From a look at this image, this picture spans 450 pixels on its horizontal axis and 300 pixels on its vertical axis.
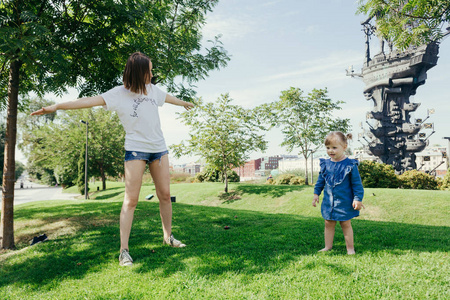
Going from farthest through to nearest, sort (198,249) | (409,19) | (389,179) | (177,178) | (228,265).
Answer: (177,178) < (389,179) < (409,19) < (198,249) < (228,265)

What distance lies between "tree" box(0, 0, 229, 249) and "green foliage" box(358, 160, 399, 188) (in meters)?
14.9

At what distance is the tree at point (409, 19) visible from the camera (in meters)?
6.00

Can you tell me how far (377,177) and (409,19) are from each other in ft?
47.0

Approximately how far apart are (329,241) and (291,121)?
63.5 feet

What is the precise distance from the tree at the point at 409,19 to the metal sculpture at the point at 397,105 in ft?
86.2

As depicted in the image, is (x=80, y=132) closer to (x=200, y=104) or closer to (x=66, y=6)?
(x=200, y=104)

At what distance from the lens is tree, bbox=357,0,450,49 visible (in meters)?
6.00

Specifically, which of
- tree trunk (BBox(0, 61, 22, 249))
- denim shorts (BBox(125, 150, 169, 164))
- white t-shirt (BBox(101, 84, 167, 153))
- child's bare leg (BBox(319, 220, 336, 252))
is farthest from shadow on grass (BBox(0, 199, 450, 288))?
white t-shirt (BBox(101, 84, 167, 153))

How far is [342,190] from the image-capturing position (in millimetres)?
3527

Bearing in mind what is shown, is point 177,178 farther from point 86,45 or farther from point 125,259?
point 125,259

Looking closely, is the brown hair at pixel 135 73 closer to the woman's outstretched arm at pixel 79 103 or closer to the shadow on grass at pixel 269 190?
the woman's outstretched arm at pixel 79 103

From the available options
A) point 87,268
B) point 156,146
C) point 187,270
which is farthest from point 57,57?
point 187,270

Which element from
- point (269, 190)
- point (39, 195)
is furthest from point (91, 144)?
point (269, 190)

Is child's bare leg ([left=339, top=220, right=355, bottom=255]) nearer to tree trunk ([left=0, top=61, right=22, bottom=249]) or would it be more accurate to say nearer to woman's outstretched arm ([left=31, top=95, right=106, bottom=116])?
woman's outstretched arm ([left=31, top=95, right=106, bottom=116])
